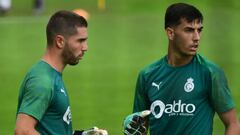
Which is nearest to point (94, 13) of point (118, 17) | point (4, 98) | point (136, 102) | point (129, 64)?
point (118, 17)

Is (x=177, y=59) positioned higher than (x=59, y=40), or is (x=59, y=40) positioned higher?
(x=59, y=40)

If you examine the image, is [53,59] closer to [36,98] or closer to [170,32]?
[36,98]

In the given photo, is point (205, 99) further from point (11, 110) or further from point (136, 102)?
point (11, 110)

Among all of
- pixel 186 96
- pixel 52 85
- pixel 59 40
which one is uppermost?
pixel 59 40

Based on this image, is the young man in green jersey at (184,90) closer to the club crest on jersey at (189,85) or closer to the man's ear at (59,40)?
the club crest on jersey at (189,85)

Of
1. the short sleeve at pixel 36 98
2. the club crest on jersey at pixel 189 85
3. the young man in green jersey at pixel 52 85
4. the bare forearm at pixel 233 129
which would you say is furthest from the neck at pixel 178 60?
the short sleeve at pixel 36 98

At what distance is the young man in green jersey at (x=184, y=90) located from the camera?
5.87m

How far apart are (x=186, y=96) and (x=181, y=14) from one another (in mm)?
603

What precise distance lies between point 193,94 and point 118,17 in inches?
700

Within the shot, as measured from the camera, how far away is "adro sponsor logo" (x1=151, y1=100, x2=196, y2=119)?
19.4ft

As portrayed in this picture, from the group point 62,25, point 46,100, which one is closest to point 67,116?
point 46,100

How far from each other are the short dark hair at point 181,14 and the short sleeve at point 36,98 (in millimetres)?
1184

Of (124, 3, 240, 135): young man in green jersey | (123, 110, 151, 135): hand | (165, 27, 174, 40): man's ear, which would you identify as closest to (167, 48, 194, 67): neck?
(124, 3, 240, 135): young man in green jersey

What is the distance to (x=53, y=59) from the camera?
5.64 m
